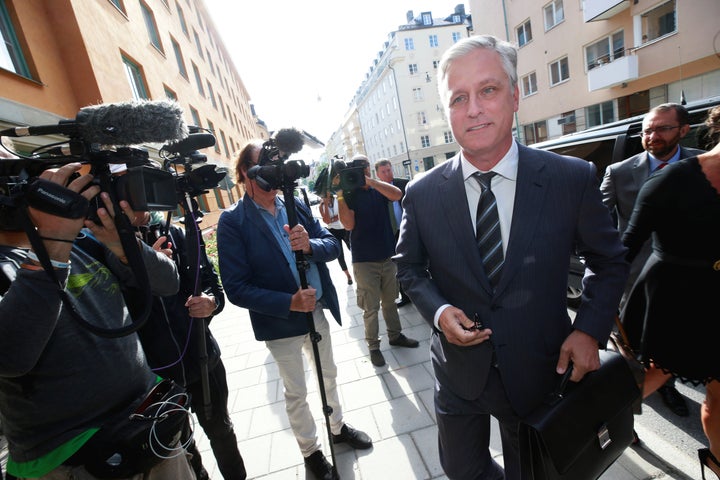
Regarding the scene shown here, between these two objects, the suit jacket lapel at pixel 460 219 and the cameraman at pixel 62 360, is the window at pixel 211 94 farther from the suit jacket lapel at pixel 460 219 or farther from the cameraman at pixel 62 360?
the suit jacket lapel at pixel 460 219

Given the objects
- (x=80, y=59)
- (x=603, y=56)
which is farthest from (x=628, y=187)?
(x=603, y=56)

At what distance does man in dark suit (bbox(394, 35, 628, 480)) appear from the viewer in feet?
4.27

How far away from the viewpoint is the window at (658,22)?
11.9 meters

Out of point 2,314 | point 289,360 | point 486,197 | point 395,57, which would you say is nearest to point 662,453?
point 486,197

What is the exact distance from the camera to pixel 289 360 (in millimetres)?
2158

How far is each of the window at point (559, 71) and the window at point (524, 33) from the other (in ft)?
7.77

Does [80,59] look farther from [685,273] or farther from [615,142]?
[685,273]

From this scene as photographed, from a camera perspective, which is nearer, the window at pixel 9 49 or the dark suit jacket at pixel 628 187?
the dark suit jacket at pixel 628 187

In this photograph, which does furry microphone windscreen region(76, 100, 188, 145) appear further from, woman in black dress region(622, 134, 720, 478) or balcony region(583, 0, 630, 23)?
balcony region(583, 0, 630, 23)

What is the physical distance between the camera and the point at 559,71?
16.6 m

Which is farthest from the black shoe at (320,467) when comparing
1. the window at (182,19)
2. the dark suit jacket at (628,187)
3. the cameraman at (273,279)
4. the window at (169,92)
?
the window at (182,19)

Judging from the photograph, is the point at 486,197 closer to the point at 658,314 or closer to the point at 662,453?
the point at 658,314

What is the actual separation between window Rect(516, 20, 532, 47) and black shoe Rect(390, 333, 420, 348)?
801 inches

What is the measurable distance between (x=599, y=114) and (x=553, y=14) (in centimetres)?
558
